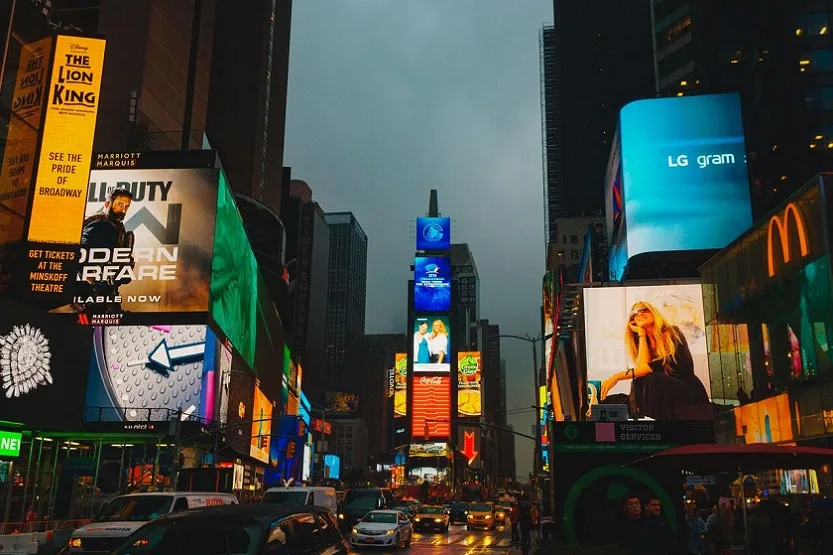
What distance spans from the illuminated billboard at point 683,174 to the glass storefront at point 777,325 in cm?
2912

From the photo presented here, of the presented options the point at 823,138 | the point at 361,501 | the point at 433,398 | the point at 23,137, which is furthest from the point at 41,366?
the point at 433,398

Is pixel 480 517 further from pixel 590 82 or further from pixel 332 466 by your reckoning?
pixel 590 82

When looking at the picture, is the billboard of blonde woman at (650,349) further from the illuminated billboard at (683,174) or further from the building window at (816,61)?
the building window at (816,61)

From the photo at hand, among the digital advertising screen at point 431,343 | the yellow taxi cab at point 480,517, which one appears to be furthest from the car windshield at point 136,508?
the digital advertising screen at point 431,343

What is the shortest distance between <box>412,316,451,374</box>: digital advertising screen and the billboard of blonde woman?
377 ft

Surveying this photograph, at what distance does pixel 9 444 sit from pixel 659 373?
35846 mm

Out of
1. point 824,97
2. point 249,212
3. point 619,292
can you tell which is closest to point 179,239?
point 619,292

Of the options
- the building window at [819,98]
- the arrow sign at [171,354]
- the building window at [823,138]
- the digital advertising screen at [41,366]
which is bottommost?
the digital advertising screen at [41,366]

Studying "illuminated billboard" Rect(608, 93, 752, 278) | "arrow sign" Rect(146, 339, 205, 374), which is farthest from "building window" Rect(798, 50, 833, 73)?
"arrow sign" Rect(146, 339, 205, 374)

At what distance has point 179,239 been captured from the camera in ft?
193

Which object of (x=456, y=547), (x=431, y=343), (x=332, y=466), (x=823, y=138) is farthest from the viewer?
(x=431, y=343)

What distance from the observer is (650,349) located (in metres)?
48.7

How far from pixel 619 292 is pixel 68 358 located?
33.2m

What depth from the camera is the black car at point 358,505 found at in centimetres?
3369
